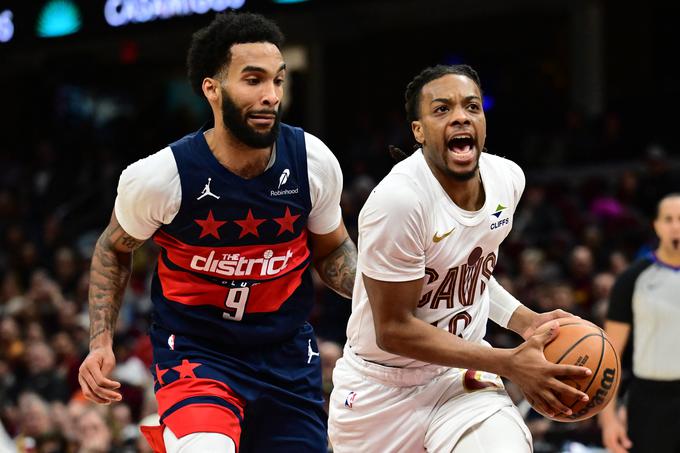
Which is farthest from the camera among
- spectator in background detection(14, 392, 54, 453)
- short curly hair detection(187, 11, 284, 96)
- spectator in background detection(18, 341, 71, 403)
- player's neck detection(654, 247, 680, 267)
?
spectator in background detection(18, 341, 71, 403)

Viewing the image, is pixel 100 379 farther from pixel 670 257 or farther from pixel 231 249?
pixel 670 257

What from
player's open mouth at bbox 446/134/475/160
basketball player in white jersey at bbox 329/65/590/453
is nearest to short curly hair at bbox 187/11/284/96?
basketball player in white jersey at bbox 329/65/590/453

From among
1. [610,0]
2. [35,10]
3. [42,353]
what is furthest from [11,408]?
[610,0]

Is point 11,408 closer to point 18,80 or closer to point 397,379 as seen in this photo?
point 397,379

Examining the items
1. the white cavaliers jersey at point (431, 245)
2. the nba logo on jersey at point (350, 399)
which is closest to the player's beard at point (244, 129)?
the white cavaliers jersey at point (431, 245)

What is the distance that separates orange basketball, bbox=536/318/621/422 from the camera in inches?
151

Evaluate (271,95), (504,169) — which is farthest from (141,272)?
(504,169)

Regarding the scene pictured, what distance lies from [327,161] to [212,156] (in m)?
0.45

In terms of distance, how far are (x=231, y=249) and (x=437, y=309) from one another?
2.63ft

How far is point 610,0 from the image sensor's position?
56.7ft

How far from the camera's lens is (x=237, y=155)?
4492 mm

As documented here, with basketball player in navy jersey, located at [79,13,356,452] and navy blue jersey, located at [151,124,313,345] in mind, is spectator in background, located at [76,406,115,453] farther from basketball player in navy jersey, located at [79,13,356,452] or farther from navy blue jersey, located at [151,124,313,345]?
navy blue jersey, located at [151,124,313,345]

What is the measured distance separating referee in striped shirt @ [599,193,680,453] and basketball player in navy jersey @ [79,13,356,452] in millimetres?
2456

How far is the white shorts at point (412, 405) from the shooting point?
4.18m
